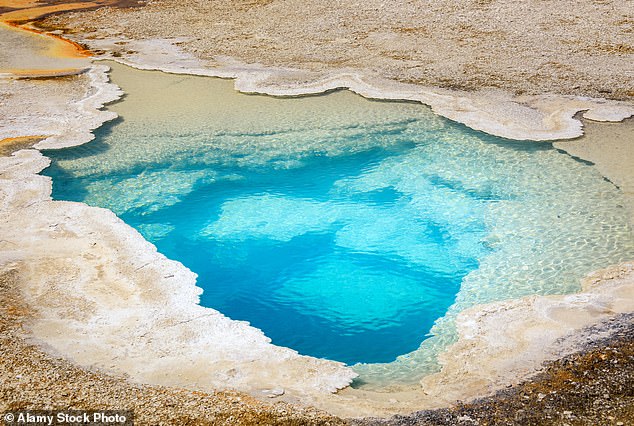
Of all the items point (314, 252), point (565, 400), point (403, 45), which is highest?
point (403, 45)

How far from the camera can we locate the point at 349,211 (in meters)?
6.58

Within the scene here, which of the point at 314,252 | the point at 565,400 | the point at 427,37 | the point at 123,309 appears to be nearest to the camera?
the point at 565,400

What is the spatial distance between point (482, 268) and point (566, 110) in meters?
3.51

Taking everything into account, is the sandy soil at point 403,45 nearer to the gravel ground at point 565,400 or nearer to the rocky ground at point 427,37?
the rocky ground at point 427,37

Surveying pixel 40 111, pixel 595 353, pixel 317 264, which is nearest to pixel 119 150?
pixel 40 111

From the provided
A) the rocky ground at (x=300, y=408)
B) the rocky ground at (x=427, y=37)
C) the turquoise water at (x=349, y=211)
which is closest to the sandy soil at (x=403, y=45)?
the rocky ground at (x=427, y=37)

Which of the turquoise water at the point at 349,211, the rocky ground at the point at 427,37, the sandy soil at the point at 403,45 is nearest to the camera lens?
the turquoise water at the point at 349,211

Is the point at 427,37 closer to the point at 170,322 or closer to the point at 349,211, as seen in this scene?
the point at 349,211

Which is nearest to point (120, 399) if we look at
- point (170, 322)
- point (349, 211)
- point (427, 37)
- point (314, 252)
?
point (170, 322)

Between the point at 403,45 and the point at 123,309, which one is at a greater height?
the point at 403,45

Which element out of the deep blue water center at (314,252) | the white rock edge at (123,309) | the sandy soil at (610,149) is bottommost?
the deep blue water center at (314,252)

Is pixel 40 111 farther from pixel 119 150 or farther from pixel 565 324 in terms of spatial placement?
pixel 565 324

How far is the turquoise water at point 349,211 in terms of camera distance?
514cm

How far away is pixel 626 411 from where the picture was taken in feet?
11.2
